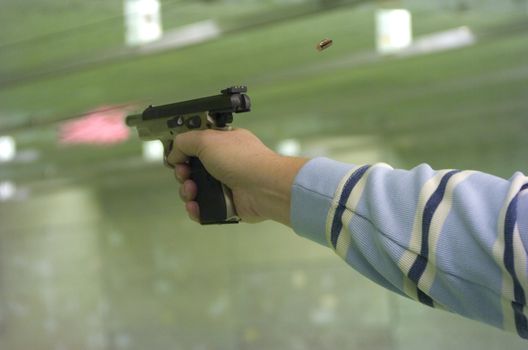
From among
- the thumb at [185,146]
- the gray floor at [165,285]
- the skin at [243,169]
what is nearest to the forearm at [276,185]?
the skin at [243,169]

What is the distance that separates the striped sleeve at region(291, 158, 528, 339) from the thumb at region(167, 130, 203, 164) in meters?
0.23

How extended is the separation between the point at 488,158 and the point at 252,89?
1086 mm

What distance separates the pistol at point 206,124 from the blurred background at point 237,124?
46.2 inches

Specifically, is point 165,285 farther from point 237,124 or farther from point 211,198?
point 211,198

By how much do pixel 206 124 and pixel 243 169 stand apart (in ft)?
0.32

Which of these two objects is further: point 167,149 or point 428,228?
point 167,149

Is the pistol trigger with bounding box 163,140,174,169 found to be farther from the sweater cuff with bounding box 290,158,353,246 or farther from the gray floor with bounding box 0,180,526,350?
the gray floor with bounding box 0,180,526,350

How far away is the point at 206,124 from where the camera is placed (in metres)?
1.04

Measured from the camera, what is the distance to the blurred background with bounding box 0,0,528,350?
303cm

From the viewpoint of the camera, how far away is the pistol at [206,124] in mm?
1016

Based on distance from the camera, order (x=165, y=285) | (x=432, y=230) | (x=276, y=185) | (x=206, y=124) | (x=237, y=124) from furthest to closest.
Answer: (x=165, y=285), (x=237, y=124), (x=206, y=124), (x=276, y=185), (x=432, y=230)

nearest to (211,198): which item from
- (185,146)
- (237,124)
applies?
(185,146)

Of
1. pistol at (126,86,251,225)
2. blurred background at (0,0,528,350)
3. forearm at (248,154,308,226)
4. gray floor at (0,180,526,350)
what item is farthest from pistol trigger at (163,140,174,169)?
gray floor at (0,180,526,350)

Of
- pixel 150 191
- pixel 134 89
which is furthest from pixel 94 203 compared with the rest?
pixel 134 89
